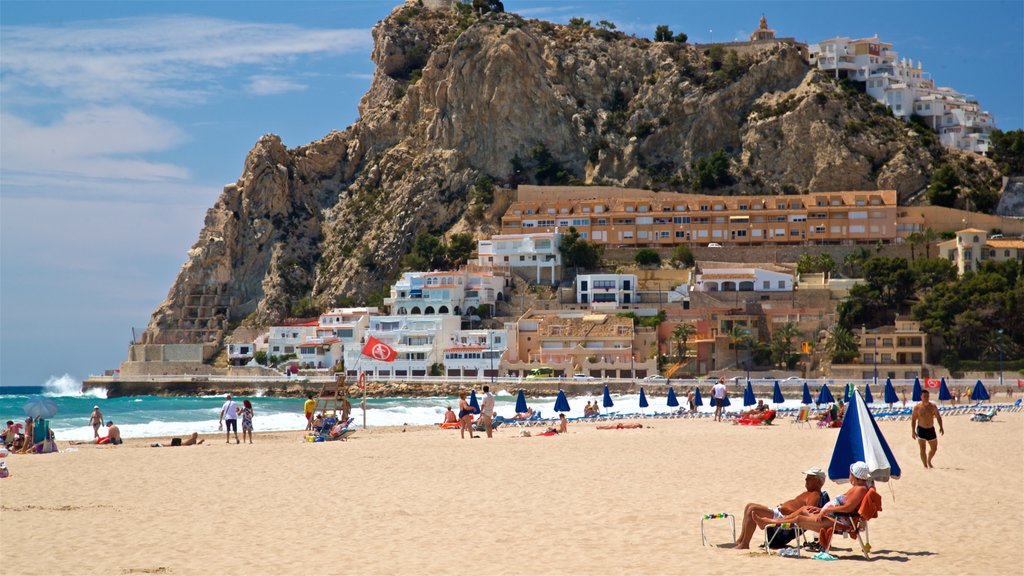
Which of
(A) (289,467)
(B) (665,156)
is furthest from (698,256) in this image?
(A) (289,467)

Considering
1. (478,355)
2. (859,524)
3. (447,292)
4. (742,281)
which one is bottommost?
(859,524)

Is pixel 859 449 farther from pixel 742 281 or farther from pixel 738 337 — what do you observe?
pixel 742 281

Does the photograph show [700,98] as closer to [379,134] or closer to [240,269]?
[379,134]

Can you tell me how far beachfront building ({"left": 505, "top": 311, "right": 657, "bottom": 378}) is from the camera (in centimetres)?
6744

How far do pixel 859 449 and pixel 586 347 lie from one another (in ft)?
181

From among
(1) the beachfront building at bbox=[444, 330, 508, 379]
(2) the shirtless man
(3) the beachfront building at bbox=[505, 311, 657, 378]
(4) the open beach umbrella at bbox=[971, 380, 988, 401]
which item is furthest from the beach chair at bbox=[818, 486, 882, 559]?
(1) the beachfront building at bbox=[444, 330, 508, 379]

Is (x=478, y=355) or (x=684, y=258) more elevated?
(x=684, y=258)

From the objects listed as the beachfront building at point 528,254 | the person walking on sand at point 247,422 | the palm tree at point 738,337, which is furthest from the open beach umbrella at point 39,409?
the beachfront building at point 528,254

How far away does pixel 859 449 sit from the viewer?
13188 millimetres

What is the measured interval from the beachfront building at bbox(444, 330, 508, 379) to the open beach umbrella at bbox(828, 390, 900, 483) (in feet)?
183

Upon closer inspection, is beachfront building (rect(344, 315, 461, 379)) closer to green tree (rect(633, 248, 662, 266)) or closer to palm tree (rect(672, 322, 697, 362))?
green tree (rect(633, 248, 662, 266))

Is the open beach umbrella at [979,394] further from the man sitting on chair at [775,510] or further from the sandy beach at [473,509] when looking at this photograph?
the man sitting on chair at [775,510]

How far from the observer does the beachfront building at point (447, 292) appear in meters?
76.5

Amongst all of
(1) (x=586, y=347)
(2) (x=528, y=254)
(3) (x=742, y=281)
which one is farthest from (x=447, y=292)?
(3) (x=742, y=281)
